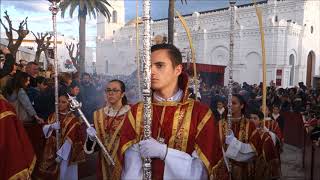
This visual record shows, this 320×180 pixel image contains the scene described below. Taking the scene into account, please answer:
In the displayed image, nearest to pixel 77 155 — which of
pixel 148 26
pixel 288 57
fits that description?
pixel 148 26

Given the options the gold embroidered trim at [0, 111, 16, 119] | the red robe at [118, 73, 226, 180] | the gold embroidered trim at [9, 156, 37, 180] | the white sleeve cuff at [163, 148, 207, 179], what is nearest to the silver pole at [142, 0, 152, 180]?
the white sleeve cuff at [163, 148, 207, 179]

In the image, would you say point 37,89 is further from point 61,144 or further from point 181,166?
point 181,166

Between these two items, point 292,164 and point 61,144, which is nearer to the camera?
point 61,144

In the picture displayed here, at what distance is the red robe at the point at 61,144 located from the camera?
5793 mm

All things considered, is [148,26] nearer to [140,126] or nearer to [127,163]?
[140,126]

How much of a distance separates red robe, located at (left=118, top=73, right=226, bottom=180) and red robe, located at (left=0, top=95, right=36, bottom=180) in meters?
0.91

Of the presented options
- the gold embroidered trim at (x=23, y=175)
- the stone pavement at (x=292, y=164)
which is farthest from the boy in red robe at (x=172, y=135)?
the stone pavement at (x=292, y=164)

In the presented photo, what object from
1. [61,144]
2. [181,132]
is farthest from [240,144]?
[61,144]

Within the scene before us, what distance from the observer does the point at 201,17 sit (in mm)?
49219

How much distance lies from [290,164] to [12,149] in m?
9.45

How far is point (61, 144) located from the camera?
19.3 ft

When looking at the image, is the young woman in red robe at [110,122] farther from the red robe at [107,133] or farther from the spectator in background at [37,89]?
the spectator in background at [37,89]

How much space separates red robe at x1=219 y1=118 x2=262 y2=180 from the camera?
5332mm

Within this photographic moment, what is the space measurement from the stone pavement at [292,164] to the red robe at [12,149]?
7.33 m
